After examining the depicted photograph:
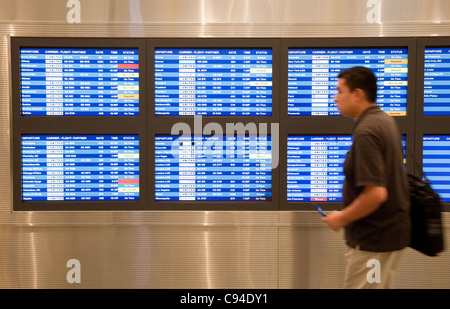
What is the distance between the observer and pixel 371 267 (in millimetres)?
2061

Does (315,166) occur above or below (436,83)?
below

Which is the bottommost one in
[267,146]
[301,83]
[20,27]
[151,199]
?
[151,199]

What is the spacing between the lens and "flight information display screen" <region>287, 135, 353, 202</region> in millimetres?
3084

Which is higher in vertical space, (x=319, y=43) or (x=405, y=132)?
(x=319, y=43)

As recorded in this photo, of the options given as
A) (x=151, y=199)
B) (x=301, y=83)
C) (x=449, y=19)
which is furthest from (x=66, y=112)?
(x=449, y=19)

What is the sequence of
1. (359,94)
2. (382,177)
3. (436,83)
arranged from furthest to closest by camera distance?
(436,83)
(359,94)
(382,177)

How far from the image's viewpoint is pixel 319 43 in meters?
3.02

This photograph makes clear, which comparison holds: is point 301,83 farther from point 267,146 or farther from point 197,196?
point 197,196

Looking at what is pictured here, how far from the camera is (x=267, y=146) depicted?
10.1 ft

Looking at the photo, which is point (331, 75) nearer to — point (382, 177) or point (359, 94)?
point (359, 94)

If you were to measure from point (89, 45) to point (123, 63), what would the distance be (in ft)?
0.91

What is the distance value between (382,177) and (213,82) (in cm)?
154

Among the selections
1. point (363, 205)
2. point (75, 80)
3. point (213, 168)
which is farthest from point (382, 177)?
point (75, 80)

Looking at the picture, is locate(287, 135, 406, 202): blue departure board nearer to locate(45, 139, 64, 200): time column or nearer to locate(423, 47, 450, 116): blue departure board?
locate(423, 47, 450, 116): blue departure board
